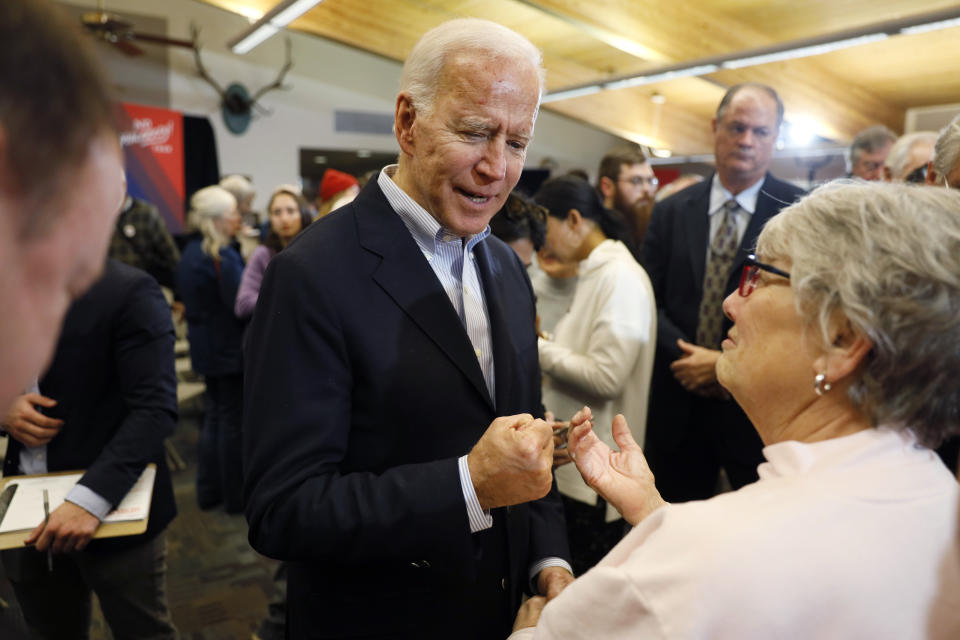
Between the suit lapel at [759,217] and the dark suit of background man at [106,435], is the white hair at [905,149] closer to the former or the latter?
the suit lapel at [759,217]

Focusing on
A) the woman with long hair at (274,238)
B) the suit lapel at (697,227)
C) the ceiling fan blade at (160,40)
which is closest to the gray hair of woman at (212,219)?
the woman with long hair at (274,238)

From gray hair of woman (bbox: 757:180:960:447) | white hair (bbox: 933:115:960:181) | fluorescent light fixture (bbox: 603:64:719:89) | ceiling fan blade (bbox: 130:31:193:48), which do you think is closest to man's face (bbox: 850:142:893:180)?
fluorescent light fixture (bbox: 603:64:719:89)

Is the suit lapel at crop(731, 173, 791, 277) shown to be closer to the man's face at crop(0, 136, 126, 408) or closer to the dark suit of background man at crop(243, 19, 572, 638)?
the dark suit of background man at crop(243, 19, 572, 638)

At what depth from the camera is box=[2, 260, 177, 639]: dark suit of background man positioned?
184 cm

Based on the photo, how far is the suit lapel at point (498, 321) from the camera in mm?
1378

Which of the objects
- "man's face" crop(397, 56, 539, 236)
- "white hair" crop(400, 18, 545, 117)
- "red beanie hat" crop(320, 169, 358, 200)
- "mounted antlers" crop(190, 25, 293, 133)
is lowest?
"red beanie hat" crop(320, 169, 358, 200)

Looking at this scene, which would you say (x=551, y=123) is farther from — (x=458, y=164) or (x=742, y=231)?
(x=458, y=164)

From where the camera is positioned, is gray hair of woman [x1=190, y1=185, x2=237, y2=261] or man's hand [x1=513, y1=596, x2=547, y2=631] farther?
gray hair of woman [x1=190, y1=185, x2=237, y2=261]

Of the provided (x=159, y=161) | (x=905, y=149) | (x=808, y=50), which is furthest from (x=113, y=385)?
(x=159, y=161)

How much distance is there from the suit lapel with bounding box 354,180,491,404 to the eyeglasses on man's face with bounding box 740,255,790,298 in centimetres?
52

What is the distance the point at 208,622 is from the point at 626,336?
7.93ft

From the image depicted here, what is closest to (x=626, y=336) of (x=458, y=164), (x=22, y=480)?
(x=458, y=164)

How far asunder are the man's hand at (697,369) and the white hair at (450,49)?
1456 mm

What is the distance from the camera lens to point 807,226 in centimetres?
99
